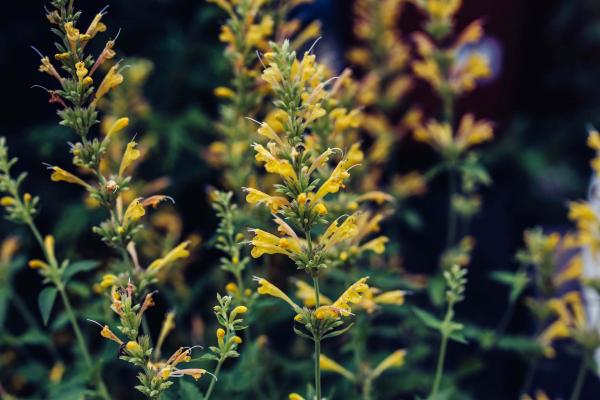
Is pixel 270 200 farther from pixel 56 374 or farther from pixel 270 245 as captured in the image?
pixel 56 374

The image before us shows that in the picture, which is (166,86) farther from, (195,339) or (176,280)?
(195,339)

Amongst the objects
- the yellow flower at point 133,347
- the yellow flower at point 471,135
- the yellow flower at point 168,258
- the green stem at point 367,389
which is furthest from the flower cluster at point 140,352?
the yellow flower at point 471,135

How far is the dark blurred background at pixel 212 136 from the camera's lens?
3877 mm

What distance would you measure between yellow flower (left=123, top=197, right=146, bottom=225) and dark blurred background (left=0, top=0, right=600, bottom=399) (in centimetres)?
179

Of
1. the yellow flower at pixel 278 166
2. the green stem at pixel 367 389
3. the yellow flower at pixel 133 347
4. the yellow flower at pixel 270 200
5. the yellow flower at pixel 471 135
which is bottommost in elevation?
the green stem at pixel 367 389

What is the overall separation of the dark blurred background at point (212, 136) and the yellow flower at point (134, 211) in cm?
179

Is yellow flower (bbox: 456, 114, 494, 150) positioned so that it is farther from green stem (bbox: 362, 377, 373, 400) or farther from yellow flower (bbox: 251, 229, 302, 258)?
yellow flower (bbox: 251, 229, 302, 258)

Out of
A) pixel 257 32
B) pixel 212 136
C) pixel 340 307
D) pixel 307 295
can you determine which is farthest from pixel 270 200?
pixel 212 136

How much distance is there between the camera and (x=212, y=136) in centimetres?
446

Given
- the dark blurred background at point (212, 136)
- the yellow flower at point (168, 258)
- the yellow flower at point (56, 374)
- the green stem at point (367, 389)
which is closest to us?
the yellow flower at point (168, 258)

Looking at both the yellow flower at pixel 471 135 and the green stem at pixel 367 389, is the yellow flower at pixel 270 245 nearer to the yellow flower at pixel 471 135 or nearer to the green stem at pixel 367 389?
the green stem at pixel 367 389

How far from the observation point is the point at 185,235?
170 inches

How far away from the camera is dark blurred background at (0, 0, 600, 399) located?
3.88 m

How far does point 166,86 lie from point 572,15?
483 centimetres
